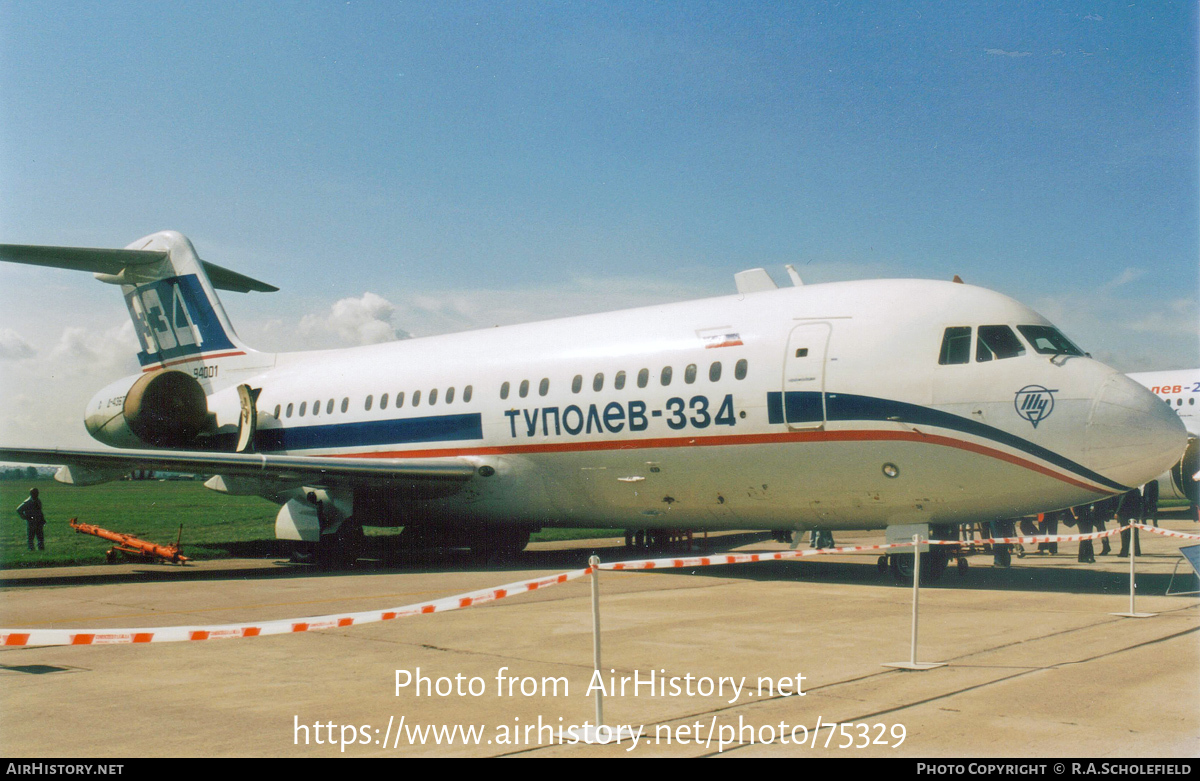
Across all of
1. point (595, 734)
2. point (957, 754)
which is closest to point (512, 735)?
point (595, 734)

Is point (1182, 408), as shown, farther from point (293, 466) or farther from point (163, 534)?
point (163, 534)

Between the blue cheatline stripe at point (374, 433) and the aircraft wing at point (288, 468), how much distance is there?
562 mm

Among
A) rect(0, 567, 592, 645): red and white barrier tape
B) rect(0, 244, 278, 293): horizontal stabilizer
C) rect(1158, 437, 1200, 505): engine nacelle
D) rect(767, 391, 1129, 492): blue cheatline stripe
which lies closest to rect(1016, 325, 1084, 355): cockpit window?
rect(767, 391, 1129, 492): blue cheatline stripe

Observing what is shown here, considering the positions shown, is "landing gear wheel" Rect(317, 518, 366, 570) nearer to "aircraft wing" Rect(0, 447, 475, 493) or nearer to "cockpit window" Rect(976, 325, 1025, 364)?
"aircraft wing" Rect(0, 447, 475, 493)

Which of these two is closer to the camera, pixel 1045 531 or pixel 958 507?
pixel 958 507

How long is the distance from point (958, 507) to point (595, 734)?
8.28 m

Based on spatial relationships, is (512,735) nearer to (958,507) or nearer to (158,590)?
(958,507)

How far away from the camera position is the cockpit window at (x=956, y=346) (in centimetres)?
1224

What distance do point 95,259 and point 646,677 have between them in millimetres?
19959

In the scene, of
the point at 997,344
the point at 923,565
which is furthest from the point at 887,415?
the point at 923,565

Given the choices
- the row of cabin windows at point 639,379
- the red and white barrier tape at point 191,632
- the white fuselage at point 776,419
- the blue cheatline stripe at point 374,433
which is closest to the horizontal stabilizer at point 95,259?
the blue cheatline stripe at point 374,433

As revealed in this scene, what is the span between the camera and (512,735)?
5520 mm

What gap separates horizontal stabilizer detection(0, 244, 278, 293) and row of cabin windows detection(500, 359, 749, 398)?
11124 millimetres

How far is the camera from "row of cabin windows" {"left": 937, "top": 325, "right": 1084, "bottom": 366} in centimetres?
1214
